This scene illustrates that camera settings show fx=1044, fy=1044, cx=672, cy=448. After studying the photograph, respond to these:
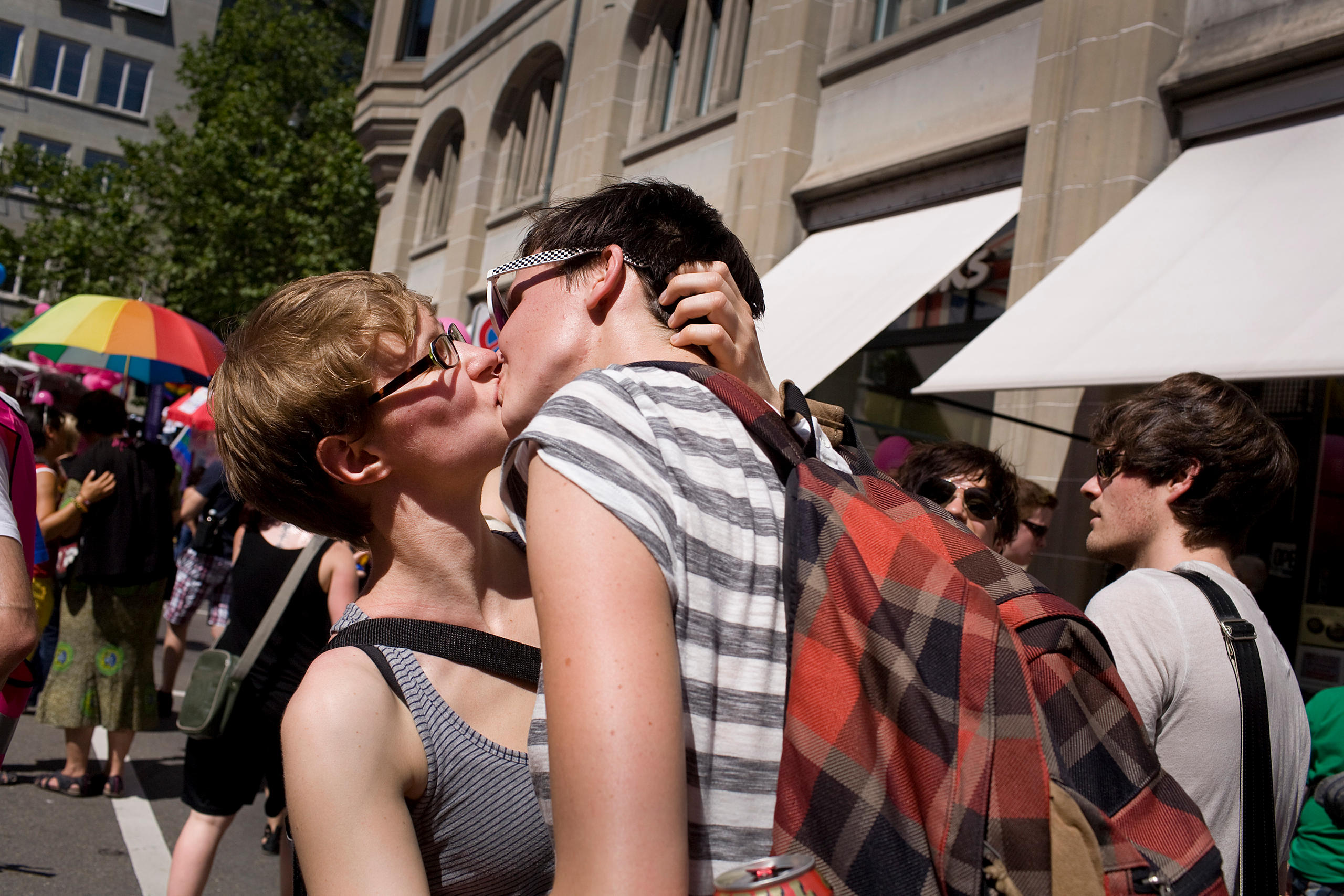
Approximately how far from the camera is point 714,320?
1324 mm

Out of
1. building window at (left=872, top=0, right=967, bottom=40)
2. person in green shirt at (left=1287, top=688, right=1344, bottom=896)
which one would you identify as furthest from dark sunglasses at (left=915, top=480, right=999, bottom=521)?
building window at (left=872, top=0, right=967, bottom=40)

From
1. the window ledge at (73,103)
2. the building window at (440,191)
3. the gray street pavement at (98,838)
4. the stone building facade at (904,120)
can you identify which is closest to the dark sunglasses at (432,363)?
the gray street pavement at (98,838)

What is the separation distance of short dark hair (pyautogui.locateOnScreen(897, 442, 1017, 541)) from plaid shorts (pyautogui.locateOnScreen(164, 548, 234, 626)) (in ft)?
17.7

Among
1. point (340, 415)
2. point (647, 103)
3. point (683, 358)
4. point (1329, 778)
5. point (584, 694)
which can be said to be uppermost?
point (647, 103)

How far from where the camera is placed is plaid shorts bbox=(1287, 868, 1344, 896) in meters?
3.05

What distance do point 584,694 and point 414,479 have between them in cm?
93

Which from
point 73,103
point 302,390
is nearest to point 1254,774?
point 302,390

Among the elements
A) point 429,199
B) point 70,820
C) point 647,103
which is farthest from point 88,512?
point 429,199

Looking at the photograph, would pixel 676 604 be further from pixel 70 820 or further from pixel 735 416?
pixel 70 820

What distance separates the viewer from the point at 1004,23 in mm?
7445

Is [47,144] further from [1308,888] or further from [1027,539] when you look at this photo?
[1308,888]

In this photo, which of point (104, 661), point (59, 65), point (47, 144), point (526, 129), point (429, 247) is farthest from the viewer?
point (59, 65)

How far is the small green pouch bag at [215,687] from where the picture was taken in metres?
3.28

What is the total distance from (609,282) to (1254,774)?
1741 millimetres
